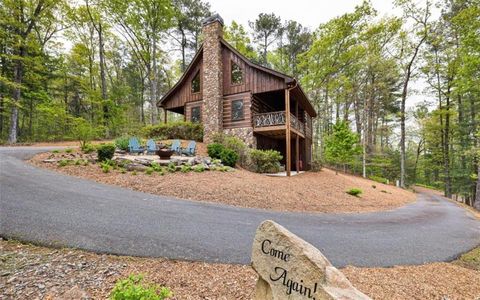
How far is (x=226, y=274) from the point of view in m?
2.72

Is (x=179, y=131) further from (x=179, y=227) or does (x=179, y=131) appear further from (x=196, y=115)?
(x=179, y=227)

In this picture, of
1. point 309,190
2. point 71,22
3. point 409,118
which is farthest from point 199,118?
point 409,118

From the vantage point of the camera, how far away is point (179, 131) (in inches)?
596

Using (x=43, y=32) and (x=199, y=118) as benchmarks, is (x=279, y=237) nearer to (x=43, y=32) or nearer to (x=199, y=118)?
(x=199, y=118)

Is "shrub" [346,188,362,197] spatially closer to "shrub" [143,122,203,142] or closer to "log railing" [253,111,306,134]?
"log railing" [253,111,306,134]

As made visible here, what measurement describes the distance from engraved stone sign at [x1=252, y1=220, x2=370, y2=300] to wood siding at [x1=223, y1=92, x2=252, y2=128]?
11.9 metres

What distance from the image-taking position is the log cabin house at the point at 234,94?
1302cm

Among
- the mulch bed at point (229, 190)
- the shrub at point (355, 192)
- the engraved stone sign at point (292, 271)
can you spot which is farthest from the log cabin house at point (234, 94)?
the engraved stone sign at point (292, 271)

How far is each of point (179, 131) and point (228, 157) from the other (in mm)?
6060

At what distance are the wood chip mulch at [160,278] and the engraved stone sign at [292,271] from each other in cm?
84

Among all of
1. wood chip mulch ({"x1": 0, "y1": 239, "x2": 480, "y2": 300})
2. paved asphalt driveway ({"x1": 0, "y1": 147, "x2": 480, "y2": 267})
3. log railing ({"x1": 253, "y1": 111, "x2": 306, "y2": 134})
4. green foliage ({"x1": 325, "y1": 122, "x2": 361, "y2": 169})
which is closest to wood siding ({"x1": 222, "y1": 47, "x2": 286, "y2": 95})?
log railing ({"x1": 253, "y1": 111, "x2": 306, "y2": 134})

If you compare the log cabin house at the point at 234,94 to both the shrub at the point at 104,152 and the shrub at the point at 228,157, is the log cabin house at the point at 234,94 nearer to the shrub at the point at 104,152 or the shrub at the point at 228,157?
the shrub at the point at 228,157

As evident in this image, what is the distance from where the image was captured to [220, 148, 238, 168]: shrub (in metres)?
10.8

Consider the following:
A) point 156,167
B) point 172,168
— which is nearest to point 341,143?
point 172,168
